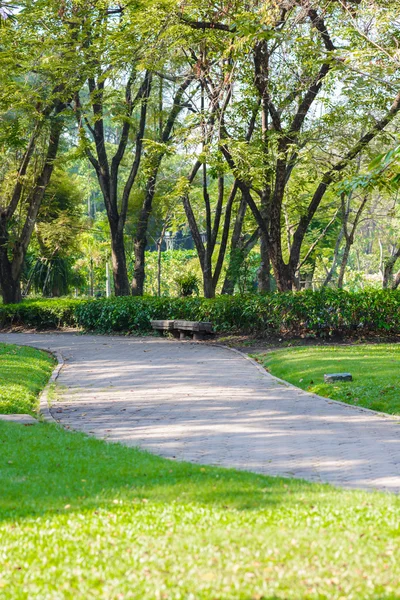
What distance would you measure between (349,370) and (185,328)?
26.7 feet

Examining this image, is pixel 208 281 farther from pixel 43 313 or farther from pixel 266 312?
pixel 266 312

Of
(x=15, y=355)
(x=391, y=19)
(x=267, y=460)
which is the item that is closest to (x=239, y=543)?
(x=267, y=460)

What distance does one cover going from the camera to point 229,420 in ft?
28.9

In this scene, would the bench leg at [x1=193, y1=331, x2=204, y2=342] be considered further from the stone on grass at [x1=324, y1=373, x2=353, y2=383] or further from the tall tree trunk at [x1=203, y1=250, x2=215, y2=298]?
the stone on grass at [x1=324, y1=373, x2=353, y2=383]

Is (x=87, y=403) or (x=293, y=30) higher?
(x=293, y=30)

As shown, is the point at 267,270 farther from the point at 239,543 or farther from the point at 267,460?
the point at 239,543

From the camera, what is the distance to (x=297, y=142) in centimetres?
1859

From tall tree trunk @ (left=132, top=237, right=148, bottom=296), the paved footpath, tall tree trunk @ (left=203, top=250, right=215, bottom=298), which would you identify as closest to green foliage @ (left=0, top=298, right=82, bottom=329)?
tall tree trunk @ (left=132, top=237, right=148, bottom=296)

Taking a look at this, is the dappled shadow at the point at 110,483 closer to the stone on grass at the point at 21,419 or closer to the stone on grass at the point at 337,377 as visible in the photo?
the stone on grass at the point at 21,419

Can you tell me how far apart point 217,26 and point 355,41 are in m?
3.07

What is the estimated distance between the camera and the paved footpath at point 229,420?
6.62 m

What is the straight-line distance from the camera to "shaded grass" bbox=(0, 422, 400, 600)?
11.9ft

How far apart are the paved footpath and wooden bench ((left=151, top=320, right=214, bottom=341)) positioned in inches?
177

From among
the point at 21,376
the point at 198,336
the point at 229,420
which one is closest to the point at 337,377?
the point at 229,420
